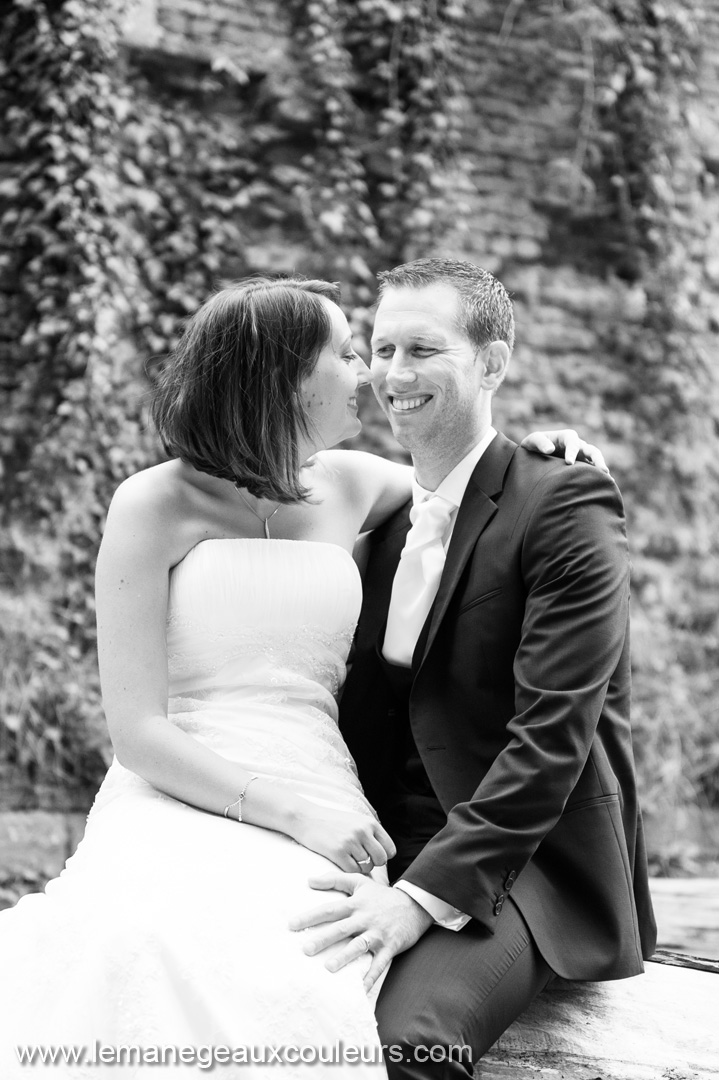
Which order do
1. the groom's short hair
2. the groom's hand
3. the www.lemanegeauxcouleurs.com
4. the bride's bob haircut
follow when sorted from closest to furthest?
the www.lemanegeauxcouleurs.com, the groom's hand, the bride's bob haircut, the groom's short hair

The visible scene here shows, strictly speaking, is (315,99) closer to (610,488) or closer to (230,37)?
(230,37)

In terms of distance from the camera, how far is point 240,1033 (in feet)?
6.35

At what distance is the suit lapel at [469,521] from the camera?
2.58 metres

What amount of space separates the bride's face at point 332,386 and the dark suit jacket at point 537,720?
372mm

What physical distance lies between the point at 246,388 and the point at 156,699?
761 mm

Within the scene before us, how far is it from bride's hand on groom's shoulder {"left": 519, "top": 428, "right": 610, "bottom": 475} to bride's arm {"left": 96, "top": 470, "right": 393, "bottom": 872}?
87 cm

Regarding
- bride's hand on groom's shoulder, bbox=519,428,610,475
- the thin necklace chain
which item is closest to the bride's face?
the thin necklace chain

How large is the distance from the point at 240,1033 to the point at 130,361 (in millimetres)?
3667

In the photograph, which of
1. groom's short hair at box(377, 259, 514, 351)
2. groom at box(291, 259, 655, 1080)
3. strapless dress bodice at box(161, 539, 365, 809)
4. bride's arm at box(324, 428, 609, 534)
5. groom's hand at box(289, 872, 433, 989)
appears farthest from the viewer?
→ bride's arm at box(324, 428, 609, 534)

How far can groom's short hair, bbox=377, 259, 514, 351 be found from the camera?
2758mm

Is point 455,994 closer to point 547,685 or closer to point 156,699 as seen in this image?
point 547,685

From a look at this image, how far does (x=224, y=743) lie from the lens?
2.50 metres

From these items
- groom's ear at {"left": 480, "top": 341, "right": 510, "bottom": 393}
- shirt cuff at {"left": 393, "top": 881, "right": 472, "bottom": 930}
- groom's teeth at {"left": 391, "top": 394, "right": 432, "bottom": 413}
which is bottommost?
shirt cuff at {"left": 393, "top": 881, "right": 472, "bottom": 930}

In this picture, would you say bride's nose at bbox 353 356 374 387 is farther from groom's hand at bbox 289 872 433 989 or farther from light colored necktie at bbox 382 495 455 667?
groom's hand at bbox 289 872 433 989
